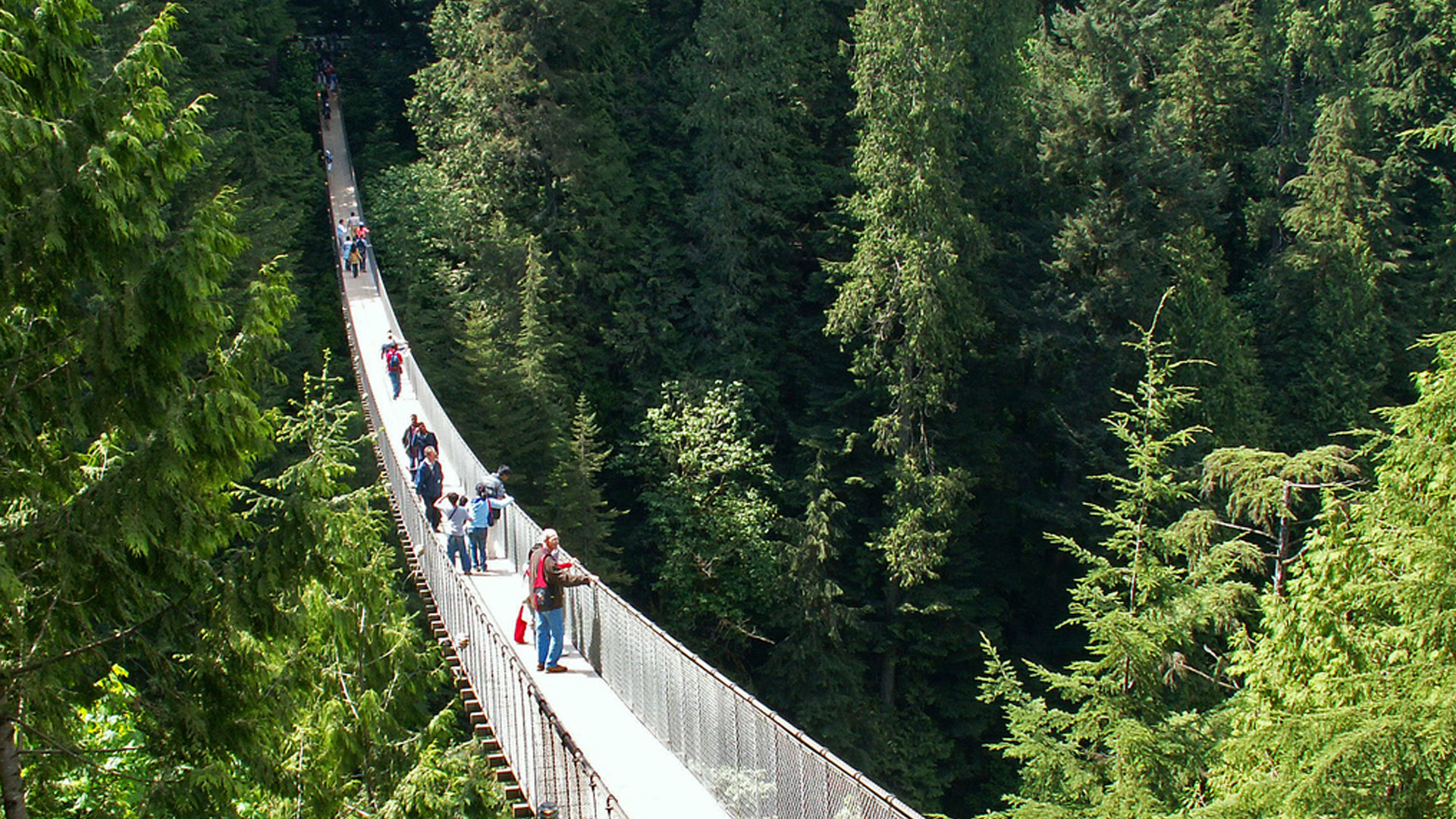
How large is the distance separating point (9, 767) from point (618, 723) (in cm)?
418

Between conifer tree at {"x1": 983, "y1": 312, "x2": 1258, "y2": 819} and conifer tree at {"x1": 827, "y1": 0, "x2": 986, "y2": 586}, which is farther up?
conifer tree at {"x1": 827, "y1": 0, "x2": 986, "y2": 586}

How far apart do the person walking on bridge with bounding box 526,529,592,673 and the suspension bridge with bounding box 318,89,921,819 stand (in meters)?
0.22

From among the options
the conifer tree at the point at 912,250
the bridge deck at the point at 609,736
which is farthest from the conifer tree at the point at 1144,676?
the conifer tree at the point at 912,250

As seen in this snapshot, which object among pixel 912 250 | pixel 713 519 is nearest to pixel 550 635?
pixel 713 519

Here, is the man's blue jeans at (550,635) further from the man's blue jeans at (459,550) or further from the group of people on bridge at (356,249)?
the group of people on bridge at (356,249)

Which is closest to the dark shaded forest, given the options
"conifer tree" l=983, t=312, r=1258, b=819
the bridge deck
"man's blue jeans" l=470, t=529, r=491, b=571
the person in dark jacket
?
the person in dark jacket

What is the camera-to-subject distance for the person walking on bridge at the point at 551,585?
370 inches

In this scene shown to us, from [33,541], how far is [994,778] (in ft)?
67.5

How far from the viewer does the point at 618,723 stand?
29.7 ft

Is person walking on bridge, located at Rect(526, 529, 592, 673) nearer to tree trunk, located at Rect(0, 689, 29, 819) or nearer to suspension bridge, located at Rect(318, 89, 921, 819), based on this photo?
suspension bridge, located at Rect(318, 89, 921, 819)

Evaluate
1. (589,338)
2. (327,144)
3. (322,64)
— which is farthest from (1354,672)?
(322,64)

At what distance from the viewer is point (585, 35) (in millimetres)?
26156

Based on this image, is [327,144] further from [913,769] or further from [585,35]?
[913,769]

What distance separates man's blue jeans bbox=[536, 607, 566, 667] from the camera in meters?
9.60
